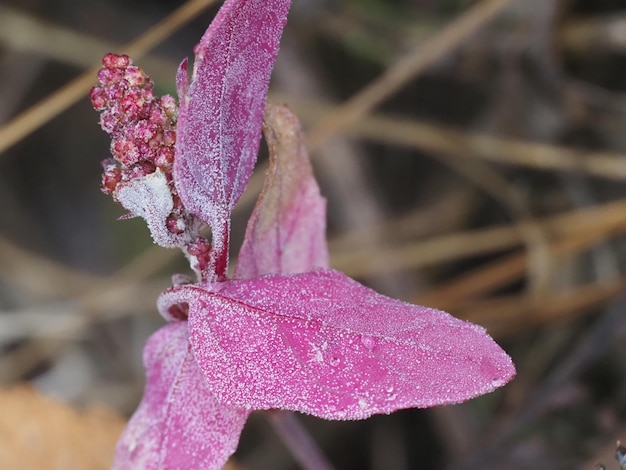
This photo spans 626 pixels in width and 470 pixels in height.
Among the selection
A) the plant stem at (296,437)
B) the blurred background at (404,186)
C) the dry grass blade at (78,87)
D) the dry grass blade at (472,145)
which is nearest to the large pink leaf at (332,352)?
the plant stem at (296,437)

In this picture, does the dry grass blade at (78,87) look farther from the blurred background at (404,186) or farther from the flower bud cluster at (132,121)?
the flower bud cluster at (132,121)

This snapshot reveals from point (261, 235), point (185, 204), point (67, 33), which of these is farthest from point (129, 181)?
point (67, 33)

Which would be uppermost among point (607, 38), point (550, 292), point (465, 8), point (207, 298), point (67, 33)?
point (67, 33)

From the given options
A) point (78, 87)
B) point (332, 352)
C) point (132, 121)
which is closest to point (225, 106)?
point (132, 121)

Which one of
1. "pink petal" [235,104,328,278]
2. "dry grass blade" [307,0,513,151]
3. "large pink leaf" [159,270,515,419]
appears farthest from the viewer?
"dry grass blade" [307,0,513,151]

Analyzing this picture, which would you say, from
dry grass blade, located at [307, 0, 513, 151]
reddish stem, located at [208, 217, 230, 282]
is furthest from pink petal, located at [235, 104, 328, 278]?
dry grass blade, located at [307, 0, 513, 151]

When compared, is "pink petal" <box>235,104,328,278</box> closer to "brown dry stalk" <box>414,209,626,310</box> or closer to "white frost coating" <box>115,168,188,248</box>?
"white frost coating" <box>115,168,188,248</box>

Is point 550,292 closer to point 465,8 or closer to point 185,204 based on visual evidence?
point 465,8
